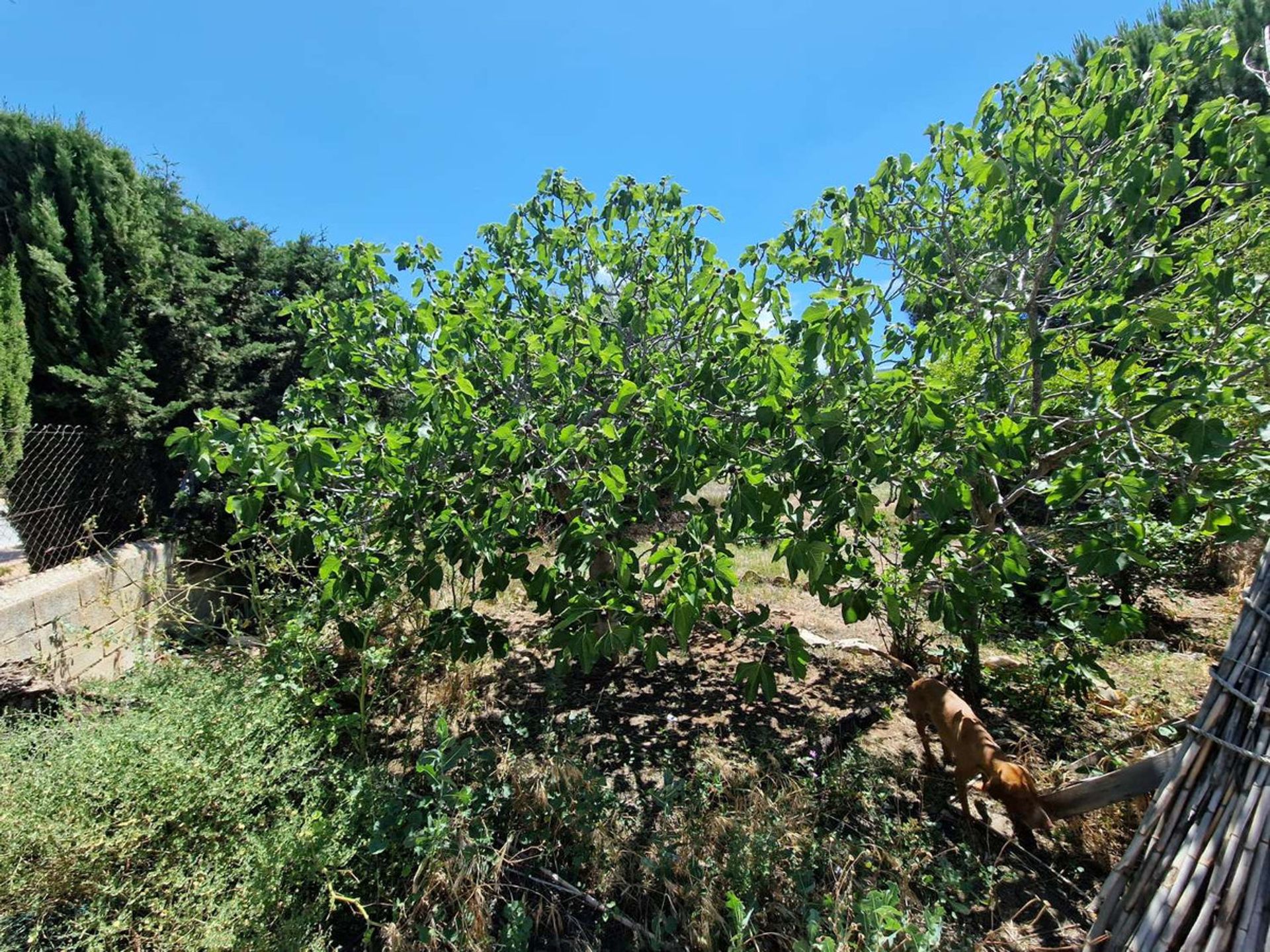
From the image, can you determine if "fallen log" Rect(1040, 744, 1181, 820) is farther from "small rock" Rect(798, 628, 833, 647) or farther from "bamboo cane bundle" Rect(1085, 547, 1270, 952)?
"small rock" Rect(798, 628, 833, 647)

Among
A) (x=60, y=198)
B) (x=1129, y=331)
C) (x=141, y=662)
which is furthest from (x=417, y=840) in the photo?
(x=60, y=198)

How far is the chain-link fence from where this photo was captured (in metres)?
3.82

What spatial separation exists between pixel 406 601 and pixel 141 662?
125 centimetres

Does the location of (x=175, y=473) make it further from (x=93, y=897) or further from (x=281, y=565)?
(x=93, y=897)

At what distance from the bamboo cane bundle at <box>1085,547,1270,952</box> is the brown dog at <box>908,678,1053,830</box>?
0.67 metres

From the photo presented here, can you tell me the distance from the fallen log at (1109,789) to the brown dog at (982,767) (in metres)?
0.06

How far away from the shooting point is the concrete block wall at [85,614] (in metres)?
3.19

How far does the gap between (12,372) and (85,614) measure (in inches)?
65.6

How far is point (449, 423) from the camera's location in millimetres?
1917

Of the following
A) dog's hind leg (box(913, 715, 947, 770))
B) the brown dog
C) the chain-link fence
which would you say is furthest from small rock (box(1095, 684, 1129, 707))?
the chain-link fence

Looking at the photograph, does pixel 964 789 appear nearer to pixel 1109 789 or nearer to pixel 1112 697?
pixel 1109 789

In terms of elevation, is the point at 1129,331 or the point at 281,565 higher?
the point at 1129,331

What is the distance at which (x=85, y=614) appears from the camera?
11.8ft

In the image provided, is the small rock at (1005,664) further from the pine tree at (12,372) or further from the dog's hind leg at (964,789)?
the pine tree at (12,372)
